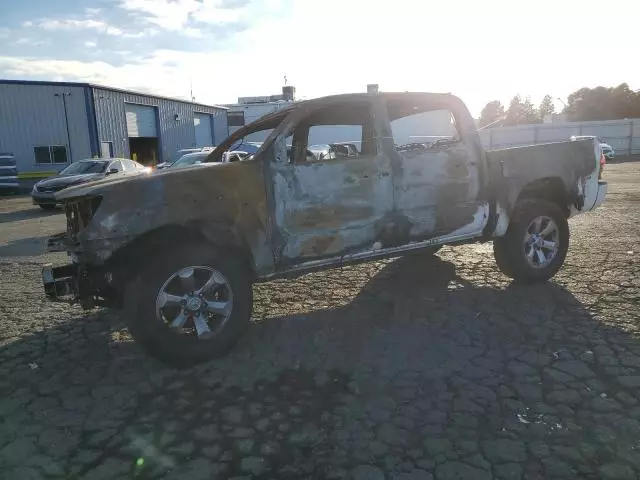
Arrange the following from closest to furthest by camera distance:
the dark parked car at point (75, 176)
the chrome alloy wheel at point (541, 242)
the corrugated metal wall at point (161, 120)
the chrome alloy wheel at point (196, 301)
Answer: the chrome alloy wheel at point (196, 301) → the chrome alloy wheel at point (541, 242) → the dark parked car at point (75, 176) → the corrugated metal wall at point (161, 120)

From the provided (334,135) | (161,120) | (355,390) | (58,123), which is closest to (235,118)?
(161,120)

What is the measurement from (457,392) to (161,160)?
34.4 metres

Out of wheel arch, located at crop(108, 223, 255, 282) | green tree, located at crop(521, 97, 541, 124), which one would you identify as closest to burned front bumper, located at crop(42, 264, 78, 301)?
wheel arch, located at crop(108, 223, 255, 282)

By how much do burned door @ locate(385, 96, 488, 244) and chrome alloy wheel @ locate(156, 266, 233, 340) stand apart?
69.6 inches

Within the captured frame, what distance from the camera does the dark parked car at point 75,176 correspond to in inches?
600

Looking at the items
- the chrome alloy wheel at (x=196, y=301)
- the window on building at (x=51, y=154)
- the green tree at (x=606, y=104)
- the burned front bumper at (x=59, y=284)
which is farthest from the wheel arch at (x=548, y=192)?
the green tree at (x=606, y=104)

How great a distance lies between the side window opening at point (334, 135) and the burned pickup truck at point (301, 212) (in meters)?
0.03

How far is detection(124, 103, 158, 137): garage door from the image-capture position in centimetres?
3059

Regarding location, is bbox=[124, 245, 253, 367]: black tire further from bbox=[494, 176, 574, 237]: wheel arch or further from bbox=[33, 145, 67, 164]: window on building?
bbox=[33, 145, 67, 164]: window on building

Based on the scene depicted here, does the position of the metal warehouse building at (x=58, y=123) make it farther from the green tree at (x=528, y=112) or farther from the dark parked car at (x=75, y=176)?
the green tree at (x=528, y=112)

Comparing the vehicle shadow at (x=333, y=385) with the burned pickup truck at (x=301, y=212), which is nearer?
the vehicle shadow at (x=333, y=385)

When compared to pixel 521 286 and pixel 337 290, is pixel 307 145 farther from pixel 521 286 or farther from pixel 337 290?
pixel 521 286

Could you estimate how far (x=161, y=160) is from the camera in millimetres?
34625

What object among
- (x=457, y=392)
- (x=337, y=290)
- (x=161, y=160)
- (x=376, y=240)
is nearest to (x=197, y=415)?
(x=457, y=392)
